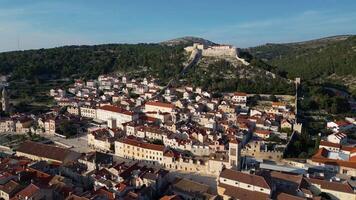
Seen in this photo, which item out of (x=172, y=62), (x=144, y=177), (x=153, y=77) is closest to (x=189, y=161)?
(x=144, y=177)

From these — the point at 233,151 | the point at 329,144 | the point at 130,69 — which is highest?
the point at 130,69

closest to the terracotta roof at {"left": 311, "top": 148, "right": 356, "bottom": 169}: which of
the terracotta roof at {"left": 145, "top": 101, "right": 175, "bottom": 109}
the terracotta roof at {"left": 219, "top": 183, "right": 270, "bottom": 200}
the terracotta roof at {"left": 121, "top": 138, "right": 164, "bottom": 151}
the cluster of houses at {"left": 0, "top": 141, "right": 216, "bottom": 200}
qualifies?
the terracotta roof at {"left": 219, "top": 183, "right": 270, "bottom": 200}

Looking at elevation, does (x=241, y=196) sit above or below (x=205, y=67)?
below

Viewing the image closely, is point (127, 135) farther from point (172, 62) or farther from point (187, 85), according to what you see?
point (172, 62)

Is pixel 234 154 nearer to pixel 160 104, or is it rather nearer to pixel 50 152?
pixel 50 152

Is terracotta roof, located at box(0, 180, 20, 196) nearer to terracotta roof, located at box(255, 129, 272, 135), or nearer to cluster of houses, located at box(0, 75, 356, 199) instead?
cluster of houses, located at box(0, 75, 356, 199)

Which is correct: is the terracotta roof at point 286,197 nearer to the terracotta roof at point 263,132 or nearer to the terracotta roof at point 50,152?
the terracotta roof at point 263,132

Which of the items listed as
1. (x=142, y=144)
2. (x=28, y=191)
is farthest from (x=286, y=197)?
(x=28, y=191)

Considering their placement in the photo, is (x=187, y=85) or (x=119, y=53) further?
(x=119, y=53)
